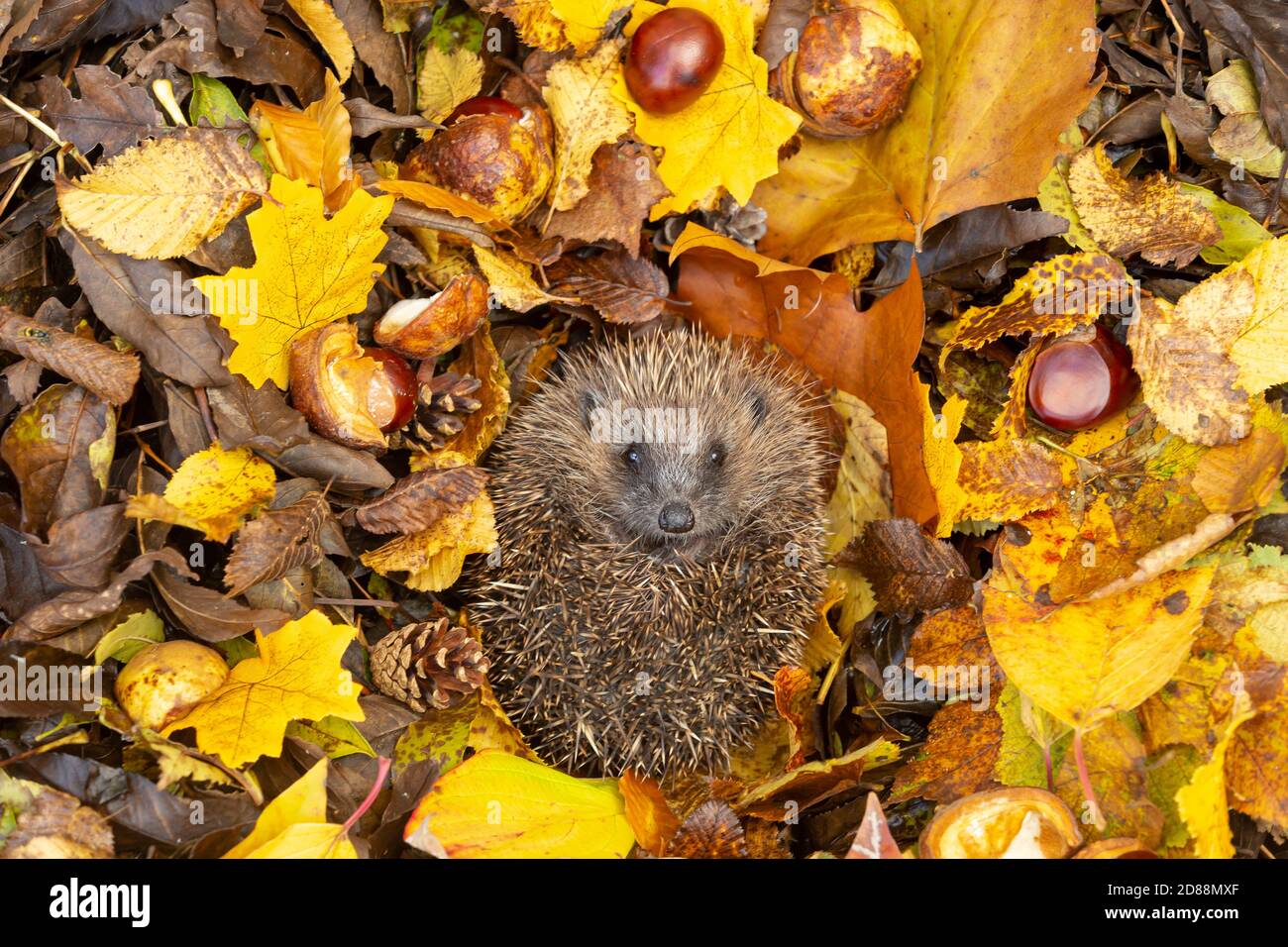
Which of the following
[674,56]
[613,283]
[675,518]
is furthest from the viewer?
[613,283]

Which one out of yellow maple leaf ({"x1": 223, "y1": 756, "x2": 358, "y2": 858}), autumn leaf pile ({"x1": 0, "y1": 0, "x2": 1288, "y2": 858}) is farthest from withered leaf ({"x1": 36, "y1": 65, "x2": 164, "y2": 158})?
yellow maple leaf ({"x1": 223, "y1": 756, "x2": 358, "y2": 858})

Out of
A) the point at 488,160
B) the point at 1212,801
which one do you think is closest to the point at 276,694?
the point at 488,160

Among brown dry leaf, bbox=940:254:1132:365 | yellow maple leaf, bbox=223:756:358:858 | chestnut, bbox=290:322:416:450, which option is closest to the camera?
yellow maple leaf, bbox=223:756:358:858

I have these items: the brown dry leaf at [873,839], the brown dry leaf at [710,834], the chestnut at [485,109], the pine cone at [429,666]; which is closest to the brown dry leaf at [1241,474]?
the brown dry leaf at [873,839]

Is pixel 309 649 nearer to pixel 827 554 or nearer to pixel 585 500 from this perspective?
pixel 585 500

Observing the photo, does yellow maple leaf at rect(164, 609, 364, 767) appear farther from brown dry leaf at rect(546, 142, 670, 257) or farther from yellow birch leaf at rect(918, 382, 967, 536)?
yellow birch leaf at rect(918, 382, 967, 536)

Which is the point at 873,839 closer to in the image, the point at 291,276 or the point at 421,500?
the point at 421,500

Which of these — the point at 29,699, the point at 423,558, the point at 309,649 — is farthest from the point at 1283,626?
the point at 29,699
